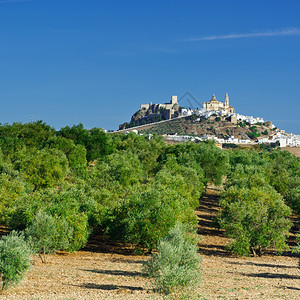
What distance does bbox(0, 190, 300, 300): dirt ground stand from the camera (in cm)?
1962

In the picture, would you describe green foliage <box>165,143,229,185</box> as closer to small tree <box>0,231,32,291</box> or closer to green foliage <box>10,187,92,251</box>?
green foliage <box>10,187,92,251</box>

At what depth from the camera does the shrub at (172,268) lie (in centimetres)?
1734

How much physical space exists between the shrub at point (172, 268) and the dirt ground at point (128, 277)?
114 cm

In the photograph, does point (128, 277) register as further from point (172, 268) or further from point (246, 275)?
point (246, 275)

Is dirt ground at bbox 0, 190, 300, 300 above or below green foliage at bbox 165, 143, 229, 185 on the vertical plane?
below

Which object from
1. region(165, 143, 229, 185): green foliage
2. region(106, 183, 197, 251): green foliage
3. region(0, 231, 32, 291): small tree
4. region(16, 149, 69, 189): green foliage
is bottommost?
region(0, 231, 32, 291): small tree

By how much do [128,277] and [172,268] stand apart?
620 centimetres

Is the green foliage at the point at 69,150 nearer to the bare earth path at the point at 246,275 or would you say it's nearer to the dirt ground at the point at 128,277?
the bare earth path at the point at 246,275

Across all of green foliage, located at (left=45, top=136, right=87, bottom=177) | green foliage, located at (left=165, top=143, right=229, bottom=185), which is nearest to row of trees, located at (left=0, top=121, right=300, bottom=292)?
green foliage, located at (left=45, top=136, right=87, bottom=177)

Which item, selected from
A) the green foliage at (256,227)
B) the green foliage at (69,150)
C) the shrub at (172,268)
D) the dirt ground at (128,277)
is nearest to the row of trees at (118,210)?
the green foliage at (256,227)

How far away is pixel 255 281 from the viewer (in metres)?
23.7

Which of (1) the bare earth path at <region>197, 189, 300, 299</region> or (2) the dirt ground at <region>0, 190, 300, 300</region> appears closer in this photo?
(2) the dirt ground at <region>0, 190, 300, 300</region>

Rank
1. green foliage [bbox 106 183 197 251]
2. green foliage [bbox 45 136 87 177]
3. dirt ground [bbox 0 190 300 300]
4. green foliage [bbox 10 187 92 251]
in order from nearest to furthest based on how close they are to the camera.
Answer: dirt ground [bbox 0 190 300 300]
green foliage [bbox 10 187 92 251]
green foliage [bbox 106 183 197 251]
green foliage [bbox 45 136 87 177]

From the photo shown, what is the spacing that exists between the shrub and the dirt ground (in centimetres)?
114
